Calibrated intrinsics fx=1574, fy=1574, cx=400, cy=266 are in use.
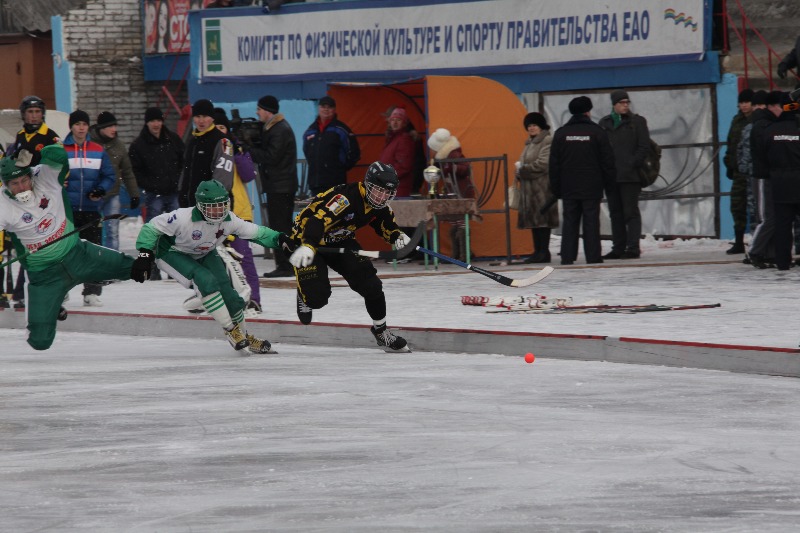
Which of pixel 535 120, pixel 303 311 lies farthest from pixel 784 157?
pixel 303 311

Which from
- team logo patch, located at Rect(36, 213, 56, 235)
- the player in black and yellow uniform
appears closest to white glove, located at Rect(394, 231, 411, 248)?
the player in black and yellow uniform

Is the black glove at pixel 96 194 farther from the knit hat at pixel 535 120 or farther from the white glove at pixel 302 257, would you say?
the knit hat at pixel 535 120

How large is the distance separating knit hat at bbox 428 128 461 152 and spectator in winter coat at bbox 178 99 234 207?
14.9ft

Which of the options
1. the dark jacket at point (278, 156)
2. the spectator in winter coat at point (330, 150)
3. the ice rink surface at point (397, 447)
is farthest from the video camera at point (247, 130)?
the ice rink surface at point (397, 447)

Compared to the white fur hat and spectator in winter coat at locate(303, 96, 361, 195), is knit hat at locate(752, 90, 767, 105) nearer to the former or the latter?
the white fur hat

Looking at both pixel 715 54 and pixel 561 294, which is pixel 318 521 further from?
pixel 715 54

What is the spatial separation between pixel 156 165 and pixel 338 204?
225 inches

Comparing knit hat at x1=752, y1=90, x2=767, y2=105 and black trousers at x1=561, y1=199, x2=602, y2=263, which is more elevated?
knit hat at x1=752, y1=90, x2=767, y2=105

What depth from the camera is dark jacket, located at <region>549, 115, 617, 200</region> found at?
56.6ft

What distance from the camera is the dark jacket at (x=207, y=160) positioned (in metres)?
13.5

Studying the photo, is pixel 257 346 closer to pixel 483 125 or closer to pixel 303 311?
pixel 303 311

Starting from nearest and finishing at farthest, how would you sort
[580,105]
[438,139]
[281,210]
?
1. [281,210]
2. [580,105]
3. [438,139]

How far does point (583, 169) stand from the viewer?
56.5 feet

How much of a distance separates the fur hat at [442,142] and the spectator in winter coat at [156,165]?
2954 millimetres
